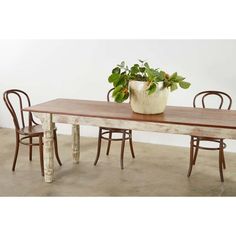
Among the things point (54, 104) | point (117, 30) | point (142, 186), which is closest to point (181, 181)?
point (142, 186)

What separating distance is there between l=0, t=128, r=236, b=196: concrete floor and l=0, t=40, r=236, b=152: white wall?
2.07 feet

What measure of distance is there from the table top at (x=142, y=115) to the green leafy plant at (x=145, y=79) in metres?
0.18

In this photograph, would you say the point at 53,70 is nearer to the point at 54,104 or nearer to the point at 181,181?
the point at 54,104

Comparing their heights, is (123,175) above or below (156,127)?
below

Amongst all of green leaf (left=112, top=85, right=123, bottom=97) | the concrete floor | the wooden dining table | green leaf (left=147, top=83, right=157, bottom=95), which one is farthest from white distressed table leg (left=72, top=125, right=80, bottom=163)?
green leaf (left=147, top=83, right=157, bottom=95)

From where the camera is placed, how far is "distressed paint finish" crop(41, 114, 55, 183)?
3283 mm

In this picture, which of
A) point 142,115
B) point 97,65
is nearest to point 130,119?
point 142,115

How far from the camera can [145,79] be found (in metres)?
3.12

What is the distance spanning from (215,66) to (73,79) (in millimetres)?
1918

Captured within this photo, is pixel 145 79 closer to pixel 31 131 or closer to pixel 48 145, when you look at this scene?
pixel 48 145

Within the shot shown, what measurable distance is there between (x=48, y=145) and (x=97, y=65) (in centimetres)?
200

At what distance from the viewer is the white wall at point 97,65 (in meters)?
4.54

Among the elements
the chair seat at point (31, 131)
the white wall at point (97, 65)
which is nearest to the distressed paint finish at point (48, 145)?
the chair seat at point (31, 131)

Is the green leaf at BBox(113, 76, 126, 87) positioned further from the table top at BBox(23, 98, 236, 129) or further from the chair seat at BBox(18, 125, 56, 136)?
the chair seat at BBox(18, 125, 56, 136)
